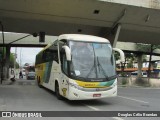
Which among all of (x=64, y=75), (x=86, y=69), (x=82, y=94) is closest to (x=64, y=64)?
(x=64, y=75)

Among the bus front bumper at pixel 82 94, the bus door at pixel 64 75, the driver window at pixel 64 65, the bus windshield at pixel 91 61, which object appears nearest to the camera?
the bus front bumper at pixel 82 94

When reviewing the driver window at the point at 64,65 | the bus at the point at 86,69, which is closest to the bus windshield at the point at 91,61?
the bus at the point at 86,69

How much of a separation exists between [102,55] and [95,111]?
333 cm

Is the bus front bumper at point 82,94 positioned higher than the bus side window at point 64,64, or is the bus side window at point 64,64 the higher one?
the bus side window at point 64,64

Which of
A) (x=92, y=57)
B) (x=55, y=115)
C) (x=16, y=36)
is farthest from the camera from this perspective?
(x=16, y=36)

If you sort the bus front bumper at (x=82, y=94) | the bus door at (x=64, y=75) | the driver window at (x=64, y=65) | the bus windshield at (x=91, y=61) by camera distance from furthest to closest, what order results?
1. the driver window at (x=64, y=65)
2. the bus door at (x=64, y=75)
3. the bus windshield at (x=91, y=61)
4. the bus front bumper at (x=82, y=94)

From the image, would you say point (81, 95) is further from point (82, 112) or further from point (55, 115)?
point (55, 115)

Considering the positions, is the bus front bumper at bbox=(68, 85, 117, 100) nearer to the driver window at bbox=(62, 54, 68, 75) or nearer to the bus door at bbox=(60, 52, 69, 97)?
the bus door at bbox=(60, 52, 69, 97)

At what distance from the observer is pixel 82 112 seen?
1259 centimetres

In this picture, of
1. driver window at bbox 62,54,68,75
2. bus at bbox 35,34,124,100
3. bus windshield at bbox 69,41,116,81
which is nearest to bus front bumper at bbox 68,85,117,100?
bus at bbox 35,34,124,100

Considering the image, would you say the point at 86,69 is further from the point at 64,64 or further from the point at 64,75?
the point at 64,64

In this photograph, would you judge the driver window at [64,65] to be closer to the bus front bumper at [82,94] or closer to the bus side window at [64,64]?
the bus side window at [64,64]

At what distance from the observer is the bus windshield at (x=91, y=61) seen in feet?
47.8

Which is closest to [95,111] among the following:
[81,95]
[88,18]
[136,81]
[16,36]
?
[81,95]
